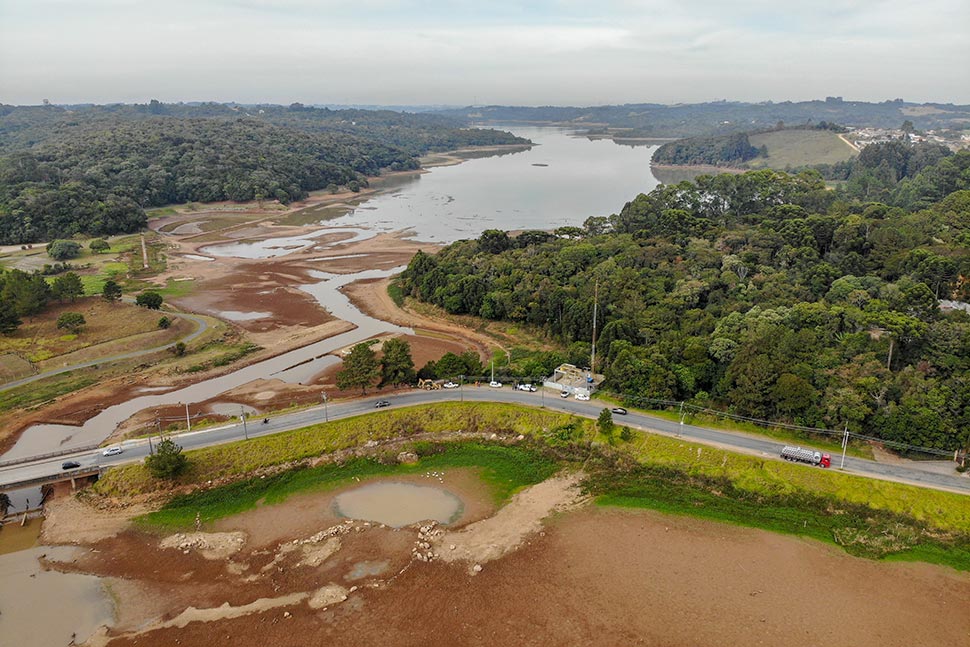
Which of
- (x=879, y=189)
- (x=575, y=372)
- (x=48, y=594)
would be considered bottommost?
(x=48, y=594)

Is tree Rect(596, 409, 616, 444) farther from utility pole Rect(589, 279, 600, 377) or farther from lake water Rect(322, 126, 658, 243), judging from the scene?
lake water Rect(322, 126, 658, 243)

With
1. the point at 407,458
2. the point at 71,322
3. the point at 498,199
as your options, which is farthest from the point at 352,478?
the point at 498,199

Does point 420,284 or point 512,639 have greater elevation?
point 420,284

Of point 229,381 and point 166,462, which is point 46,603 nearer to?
point 166,462

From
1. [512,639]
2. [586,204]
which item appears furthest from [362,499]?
[586,204]

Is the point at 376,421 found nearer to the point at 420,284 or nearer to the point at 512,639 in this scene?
the point at 512,639

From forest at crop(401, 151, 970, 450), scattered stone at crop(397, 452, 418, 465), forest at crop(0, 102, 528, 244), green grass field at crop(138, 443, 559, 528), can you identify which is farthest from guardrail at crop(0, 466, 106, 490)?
forest at crop(0, 102, 528, 244)
